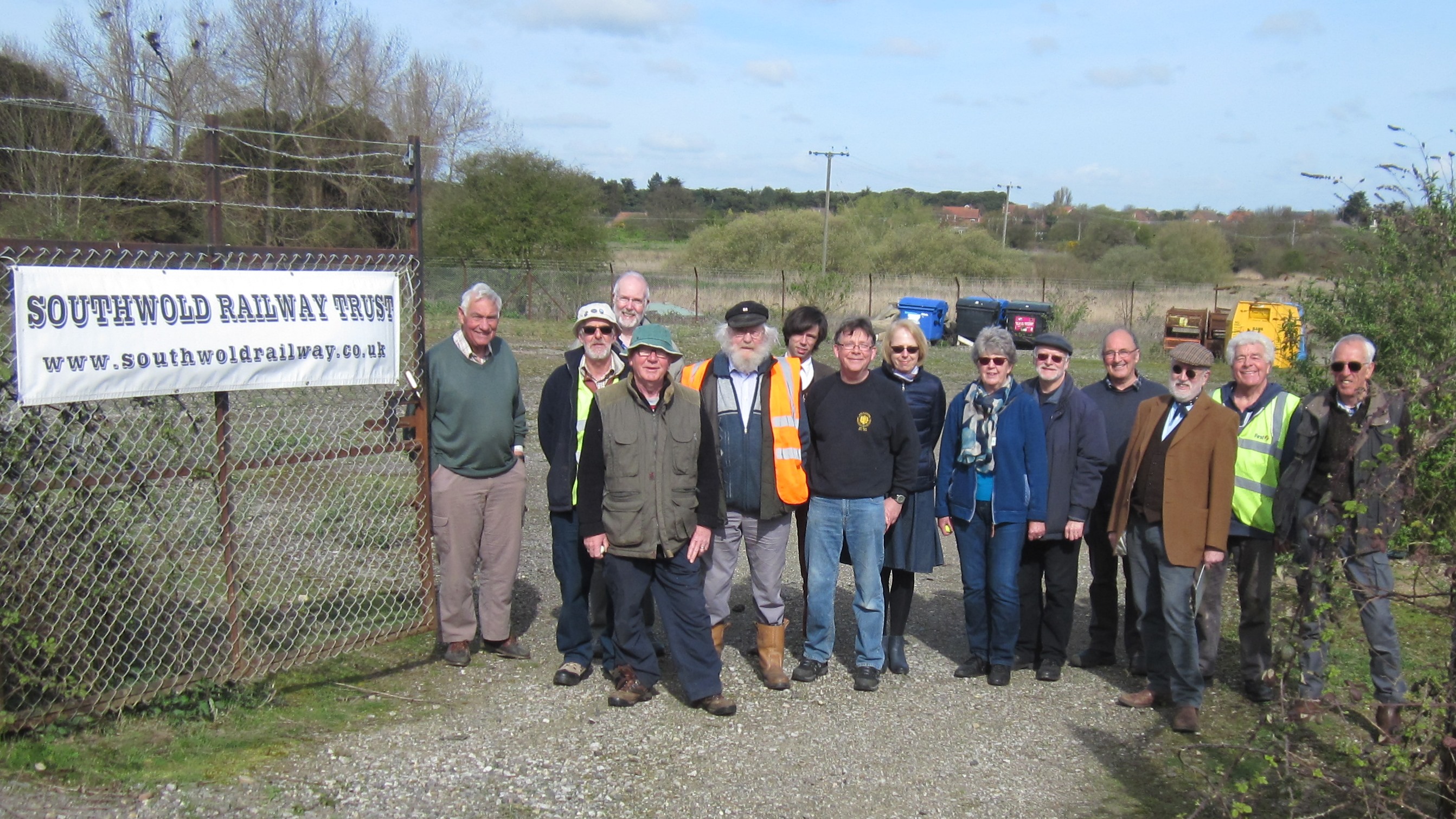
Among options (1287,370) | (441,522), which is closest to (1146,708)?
(441,522)

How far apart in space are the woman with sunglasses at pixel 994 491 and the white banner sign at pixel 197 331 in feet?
9.45

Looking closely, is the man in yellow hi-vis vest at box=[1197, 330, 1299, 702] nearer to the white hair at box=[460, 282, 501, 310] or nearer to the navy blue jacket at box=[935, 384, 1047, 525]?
the navy blue jacket at box=[935, 384, 1047, 525]

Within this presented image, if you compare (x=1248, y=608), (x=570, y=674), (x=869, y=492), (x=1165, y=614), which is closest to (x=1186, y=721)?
(x=1165, y=614)

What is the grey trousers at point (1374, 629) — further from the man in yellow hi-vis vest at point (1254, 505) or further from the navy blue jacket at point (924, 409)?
the navy blue jacket at point (924, 409)

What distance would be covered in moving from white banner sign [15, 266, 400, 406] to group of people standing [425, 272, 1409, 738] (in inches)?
17.5

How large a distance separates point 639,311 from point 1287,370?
535cm

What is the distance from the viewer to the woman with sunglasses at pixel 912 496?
5.50m

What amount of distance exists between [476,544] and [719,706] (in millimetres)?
1503

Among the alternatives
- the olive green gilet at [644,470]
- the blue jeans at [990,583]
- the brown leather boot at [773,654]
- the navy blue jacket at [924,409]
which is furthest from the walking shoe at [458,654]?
the blue jeans at [990,583]

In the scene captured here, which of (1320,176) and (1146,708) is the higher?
(1320,176)

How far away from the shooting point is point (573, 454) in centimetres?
524

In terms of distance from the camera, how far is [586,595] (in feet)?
17.8

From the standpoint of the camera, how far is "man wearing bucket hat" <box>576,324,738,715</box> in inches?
193

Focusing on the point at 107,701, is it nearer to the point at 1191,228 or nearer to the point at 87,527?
the point at 87,527
